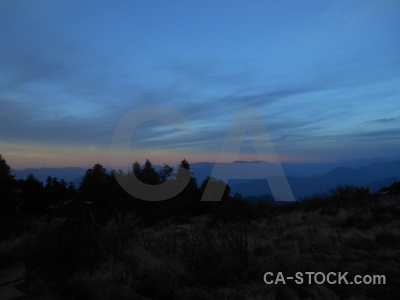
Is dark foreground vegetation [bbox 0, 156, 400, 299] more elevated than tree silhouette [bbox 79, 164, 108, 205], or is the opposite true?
tree silhouette [bbox 79, 164, 108, 205]

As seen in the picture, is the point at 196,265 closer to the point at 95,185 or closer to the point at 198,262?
the point at 198,262

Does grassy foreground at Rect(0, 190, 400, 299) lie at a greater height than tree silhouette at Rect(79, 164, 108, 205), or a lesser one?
lesser

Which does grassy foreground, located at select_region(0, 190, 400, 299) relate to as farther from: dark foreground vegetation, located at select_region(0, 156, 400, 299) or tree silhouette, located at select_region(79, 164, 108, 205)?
tree silhouette, located at select_region(79, 164, 108, 205)

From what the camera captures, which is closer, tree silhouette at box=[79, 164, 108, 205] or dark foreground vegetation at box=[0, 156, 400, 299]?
dark foreground vegetation at box=[0, 156, 400, 299]

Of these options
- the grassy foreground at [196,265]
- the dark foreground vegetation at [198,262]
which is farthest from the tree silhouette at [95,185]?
the grassy foreground at [196,265]

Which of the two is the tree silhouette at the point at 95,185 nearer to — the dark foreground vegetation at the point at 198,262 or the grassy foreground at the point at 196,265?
the dark foreground vegetation at the point at 198,262

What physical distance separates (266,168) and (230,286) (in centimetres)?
1010

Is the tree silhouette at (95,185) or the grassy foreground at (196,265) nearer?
the grassy foreground at (196,265)

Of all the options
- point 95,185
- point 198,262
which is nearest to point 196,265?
point 198,262

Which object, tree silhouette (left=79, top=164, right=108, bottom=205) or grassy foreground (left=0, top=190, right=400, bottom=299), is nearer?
grassy foreground (left=0, top=190, right=400, bottom=299)

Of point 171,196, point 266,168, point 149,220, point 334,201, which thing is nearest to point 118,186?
point 171,196

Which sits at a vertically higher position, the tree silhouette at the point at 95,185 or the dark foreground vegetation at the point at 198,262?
the tree silhouette at the point at 95,185

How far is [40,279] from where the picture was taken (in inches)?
187

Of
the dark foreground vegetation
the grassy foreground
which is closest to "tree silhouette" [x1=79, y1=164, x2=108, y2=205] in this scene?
the dark foreground vegetation
